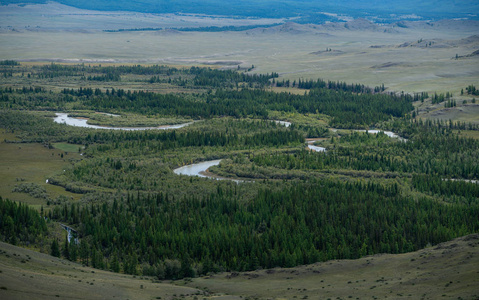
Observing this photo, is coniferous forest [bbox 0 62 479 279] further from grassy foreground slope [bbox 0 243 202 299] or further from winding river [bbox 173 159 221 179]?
grassy foreground slope [bbox 0 243 202 299]

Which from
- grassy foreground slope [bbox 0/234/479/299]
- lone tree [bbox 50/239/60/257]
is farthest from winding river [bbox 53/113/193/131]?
grassy foreground slope [bbox 0/234/479/299]

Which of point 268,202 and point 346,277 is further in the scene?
point 268,202

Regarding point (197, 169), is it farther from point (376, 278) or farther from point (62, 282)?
point (62, 282)

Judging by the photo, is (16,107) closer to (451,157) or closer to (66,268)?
(451,157)

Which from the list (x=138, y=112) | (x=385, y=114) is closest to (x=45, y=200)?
(x=138, y=112)

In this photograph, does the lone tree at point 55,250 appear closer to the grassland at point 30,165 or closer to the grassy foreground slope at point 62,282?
the grassy foreground slope at point 62,282

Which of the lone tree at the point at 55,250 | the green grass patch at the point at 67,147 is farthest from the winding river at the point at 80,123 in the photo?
the lone tree at the point at 55,250
